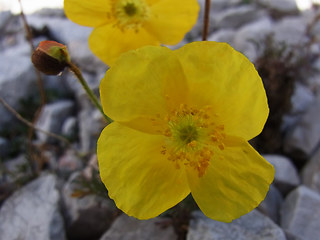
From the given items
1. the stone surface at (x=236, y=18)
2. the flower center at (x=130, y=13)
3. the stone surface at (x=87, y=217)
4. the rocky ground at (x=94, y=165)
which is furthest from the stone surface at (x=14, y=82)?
the stone surface at (x=236, y=18)

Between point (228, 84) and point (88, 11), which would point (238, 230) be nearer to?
point (228, 84)

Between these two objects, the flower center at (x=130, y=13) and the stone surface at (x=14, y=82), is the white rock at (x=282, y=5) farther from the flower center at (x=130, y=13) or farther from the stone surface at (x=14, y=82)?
the flower center at (x=130, y=13)

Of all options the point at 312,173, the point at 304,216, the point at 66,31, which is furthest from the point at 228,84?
the point at 66,31

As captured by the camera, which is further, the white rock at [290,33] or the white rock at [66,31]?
the white rock at [66,31]

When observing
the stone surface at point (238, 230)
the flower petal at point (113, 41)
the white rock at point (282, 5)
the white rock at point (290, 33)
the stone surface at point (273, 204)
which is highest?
the flower petal at point (113, 41)

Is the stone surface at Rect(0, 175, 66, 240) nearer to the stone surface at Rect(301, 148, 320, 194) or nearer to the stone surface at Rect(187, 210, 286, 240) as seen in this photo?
the stone surface at Rect(187, 210, 286, 240)

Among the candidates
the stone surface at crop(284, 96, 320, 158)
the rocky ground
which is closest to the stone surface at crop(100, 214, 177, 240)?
the rocky ground
